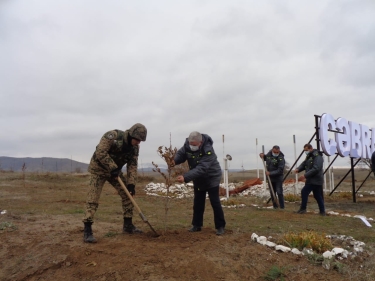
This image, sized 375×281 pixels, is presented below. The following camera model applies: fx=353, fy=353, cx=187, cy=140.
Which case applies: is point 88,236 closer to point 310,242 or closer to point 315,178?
point 310,242

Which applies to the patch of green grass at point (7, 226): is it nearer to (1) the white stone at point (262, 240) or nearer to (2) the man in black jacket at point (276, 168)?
(1) the white stone at point (262, 240)

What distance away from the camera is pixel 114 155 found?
5.27 metres

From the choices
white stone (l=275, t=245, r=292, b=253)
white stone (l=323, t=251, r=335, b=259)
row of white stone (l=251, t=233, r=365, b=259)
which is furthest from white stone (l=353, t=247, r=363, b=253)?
white stone (l=275, t=245, r=292, b=253)

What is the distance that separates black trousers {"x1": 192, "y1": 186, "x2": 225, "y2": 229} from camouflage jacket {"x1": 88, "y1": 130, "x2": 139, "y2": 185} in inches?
42.2

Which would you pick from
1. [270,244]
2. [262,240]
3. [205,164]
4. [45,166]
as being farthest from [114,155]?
[45,166]

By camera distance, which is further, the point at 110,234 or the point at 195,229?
the point at 195,229

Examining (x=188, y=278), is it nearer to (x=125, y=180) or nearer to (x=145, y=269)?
(x=145, y=269)

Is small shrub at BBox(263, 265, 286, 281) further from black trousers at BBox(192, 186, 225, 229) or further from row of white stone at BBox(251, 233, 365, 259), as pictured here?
black trousers at BBox(192, 186, 225, 229)

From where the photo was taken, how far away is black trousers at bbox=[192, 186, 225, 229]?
5430mm

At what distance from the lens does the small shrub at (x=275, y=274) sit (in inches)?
156

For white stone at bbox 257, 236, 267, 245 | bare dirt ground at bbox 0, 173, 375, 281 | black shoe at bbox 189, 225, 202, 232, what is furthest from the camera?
black shoe at bbox 189, 225, 202, 232

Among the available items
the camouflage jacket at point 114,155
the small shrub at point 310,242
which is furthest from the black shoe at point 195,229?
the small shrub at point 310,242

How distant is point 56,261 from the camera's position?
4.29m

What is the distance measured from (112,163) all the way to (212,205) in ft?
5.59
